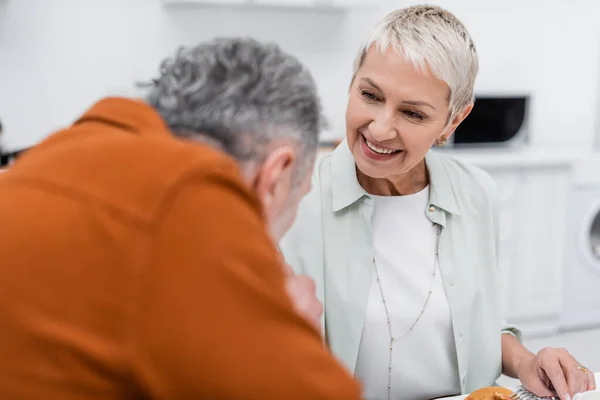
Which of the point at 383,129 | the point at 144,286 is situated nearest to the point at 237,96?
the point at 144,286

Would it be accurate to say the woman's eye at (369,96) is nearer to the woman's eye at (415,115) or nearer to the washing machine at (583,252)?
the woman's eye at (415,115)

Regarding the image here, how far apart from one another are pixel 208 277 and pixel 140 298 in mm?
56

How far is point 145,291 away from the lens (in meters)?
0.50

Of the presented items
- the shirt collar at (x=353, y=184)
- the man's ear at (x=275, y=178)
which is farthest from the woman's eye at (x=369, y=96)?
the man's ear at (x=275, y=178)

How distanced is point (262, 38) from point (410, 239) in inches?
92.7

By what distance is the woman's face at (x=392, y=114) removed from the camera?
3.85ft

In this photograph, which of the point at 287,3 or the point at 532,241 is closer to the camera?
the point at 287,3

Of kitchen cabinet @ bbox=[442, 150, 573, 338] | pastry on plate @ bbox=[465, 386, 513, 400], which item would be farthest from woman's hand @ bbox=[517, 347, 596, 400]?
kitchen cabinet @ bbox=[442, 150, 573, 338]

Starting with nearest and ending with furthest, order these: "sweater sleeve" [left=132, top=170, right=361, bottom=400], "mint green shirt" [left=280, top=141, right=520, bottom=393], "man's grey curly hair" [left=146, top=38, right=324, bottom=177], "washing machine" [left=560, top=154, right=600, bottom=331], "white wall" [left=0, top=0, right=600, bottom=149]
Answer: "sweater sleeve" [left=132, top=170, right=361, bottom=400], "man's grey curly hair" [left=146, top=38, right=324, bottom=177], "mint green shirt" [left=280, top=141, right=520, bottom=393], "white wall" [left=0, top=0, right=600, bottom=149], "washing machine" [left=560, top=154, right=600, bottom=331]

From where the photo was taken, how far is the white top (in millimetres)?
1281

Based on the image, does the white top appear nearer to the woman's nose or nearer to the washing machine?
the woman's nose

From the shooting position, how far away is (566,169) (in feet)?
10.6

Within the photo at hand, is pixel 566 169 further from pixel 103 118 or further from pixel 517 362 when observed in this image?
pixel 103 118

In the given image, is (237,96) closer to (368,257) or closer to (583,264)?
(368,257)
